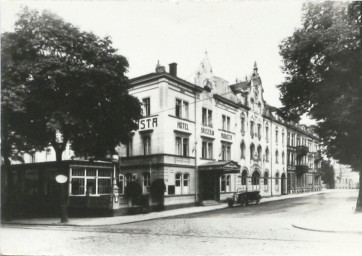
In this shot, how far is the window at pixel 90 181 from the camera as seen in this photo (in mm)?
26031

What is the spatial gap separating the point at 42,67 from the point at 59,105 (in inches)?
87.6

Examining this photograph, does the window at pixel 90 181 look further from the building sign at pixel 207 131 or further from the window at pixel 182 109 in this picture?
the building sign at pixel 207 131

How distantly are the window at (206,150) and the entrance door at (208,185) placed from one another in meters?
1.60

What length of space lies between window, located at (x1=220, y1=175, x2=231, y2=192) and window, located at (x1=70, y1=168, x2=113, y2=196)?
403 inches

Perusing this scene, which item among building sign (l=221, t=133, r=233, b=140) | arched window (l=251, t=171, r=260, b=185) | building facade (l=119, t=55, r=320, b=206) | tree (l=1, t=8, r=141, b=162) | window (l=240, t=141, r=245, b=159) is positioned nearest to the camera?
tree (l=1, t=8, r=141, b=162)

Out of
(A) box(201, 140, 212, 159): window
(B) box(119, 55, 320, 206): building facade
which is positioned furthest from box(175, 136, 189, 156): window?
(A) box(201, 140, 212, 159): window

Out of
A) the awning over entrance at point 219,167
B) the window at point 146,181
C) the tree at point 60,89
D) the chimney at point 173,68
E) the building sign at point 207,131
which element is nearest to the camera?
the tree at point 60,89

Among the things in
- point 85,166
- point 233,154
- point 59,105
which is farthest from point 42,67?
point 233,154

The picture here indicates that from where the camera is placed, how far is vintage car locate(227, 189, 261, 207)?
29.0m

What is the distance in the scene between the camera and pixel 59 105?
61.3 ft

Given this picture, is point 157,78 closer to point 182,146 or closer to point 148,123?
point 148,123

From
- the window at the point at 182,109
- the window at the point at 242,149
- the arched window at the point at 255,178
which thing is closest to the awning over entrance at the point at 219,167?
the window at the point at 182,109

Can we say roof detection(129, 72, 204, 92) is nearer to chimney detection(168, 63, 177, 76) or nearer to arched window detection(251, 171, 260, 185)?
chimney detection(168, 63, 177, 76)

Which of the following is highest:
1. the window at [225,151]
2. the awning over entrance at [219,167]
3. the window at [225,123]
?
the window at [225,123]
